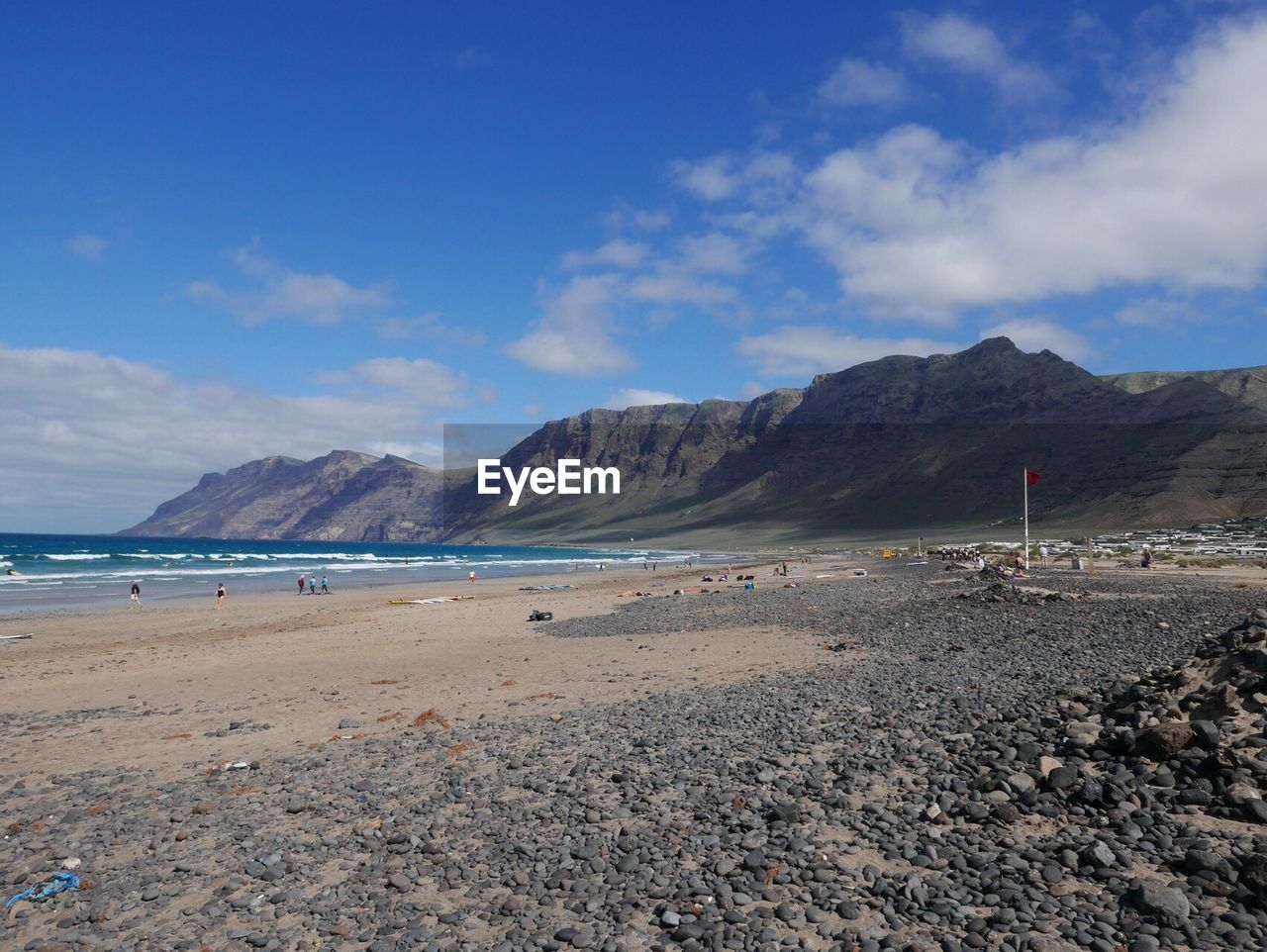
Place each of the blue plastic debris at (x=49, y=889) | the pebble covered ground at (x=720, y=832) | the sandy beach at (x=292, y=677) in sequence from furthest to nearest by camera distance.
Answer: the sandy beach at (x=292, y=677), the blue plastic debris at (x=49, y=889), the pebble covered ground at (x=720, y=832)

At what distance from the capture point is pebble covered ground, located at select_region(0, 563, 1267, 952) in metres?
5.14

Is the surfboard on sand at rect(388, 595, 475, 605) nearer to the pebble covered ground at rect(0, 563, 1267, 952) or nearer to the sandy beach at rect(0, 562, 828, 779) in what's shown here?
the sandy beach at rect(0, 562, 828, 779)

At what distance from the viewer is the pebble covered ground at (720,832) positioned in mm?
5141

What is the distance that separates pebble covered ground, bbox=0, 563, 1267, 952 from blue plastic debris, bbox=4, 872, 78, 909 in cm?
14

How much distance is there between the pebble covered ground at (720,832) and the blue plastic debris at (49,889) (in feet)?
0.46

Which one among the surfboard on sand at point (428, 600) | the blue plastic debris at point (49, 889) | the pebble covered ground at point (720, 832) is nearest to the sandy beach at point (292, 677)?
the pebble covered ground at point (720, 832)

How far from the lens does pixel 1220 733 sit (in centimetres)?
679

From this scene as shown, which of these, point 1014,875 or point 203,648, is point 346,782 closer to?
point 1014,875

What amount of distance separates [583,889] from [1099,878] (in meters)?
3.78

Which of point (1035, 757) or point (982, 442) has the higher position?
point (982, 442)

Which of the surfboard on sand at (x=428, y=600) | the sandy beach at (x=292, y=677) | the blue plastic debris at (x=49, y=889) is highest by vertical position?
the blue plastic debris at (x=49, y=889)

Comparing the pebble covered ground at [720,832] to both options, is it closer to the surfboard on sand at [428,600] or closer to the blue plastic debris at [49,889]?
the blue plastic debris at [49,889]

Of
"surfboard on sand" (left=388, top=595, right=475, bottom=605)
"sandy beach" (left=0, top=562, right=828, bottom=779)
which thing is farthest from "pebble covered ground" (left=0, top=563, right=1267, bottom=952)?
"surfboard on sand" (left=388, top=595, right=475, bottom=605)

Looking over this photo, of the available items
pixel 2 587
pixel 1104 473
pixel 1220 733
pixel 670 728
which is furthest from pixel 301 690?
pixel 1104 473
